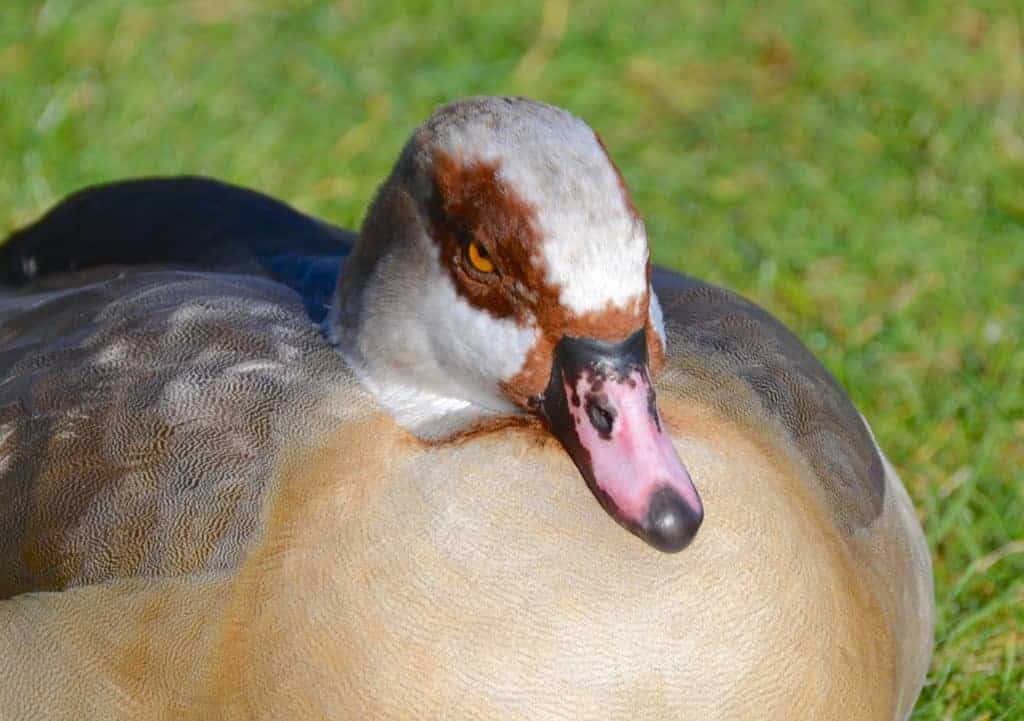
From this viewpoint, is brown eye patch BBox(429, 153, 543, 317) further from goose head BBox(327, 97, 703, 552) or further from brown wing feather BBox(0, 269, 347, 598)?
brown wing feather BBox(0, 269, 347, 598)

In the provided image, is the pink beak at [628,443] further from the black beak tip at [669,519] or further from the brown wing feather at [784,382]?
the brown wing feather at [784,382]

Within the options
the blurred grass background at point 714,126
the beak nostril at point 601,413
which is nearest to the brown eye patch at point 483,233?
the beak nostril at point 601,413

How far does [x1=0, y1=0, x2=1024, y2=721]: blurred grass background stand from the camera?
12.4 feet

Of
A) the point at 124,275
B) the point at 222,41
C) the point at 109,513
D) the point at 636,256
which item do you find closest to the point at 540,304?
the point at 636,256

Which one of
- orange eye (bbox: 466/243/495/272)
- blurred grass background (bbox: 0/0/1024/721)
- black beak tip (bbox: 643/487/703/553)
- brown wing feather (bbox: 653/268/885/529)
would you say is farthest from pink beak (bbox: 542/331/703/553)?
blurred grass background (bbox: 0/0/1024/721)

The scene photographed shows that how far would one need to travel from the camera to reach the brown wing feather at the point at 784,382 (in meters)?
2.43

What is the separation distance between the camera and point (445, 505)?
2125 mm

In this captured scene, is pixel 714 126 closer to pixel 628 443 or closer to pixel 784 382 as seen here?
pixel 784 382

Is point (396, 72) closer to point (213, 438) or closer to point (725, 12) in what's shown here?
point (725, 12)

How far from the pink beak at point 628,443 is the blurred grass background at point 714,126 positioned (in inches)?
57.7

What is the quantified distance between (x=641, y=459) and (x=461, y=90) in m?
2.63

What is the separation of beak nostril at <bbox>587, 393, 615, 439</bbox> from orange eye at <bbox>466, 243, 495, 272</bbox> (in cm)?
20

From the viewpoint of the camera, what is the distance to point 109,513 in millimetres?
2295

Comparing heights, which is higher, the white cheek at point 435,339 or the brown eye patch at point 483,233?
the brown eye patch at point 483,233
